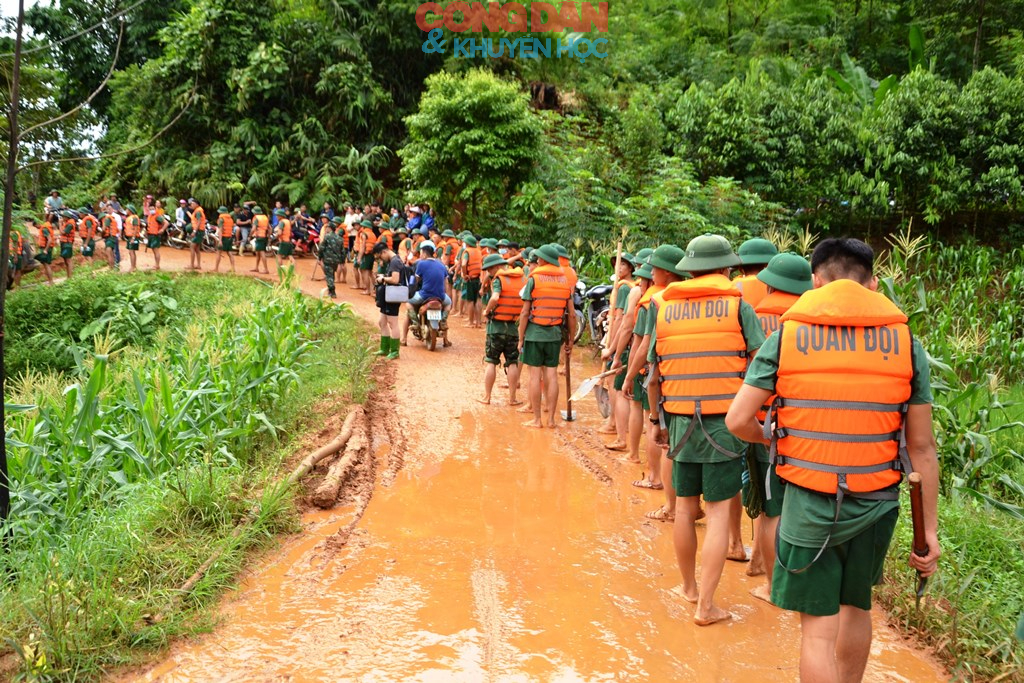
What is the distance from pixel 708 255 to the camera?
4.74 m

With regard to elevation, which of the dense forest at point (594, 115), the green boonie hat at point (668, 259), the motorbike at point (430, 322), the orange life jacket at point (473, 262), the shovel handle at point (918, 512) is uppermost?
the dense forest at point (594, 115)

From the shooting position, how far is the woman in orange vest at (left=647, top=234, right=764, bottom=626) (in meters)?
4.66

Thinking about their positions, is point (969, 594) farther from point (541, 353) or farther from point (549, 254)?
point (549, 254)

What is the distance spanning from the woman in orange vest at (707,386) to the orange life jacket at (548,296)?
13.4 feet

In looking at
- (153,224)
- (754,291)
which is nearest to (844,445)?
(754,291)

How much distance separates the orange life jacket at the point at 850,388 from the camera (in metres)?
3.31

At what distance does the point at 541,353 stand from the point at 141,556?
4.99 metres

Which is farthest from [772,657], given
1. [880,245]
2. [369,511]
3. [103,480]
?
[880,245]

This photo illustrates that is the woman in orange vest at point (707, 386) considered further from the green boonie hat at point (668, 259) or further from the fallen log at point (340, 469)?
the fallen log at point (340, 469)

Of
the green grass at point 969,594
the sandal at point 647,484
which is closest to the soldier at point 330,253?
the sandal at point 647,484

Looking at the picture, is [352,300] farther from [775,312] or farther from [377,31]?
[775,312]

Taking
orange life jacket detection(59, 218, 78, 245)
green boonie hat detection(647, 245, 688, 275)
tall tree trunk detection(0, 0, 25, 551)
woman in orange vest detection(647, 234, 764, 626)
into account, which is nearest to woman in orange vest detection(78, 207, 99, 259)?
orange life jacket detection(59, 218, 78, 245)

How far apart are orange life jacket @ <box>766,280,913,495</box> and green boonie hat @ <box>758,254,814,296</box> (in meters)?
1.49

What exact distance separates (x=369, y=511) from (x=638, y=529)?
199cm
